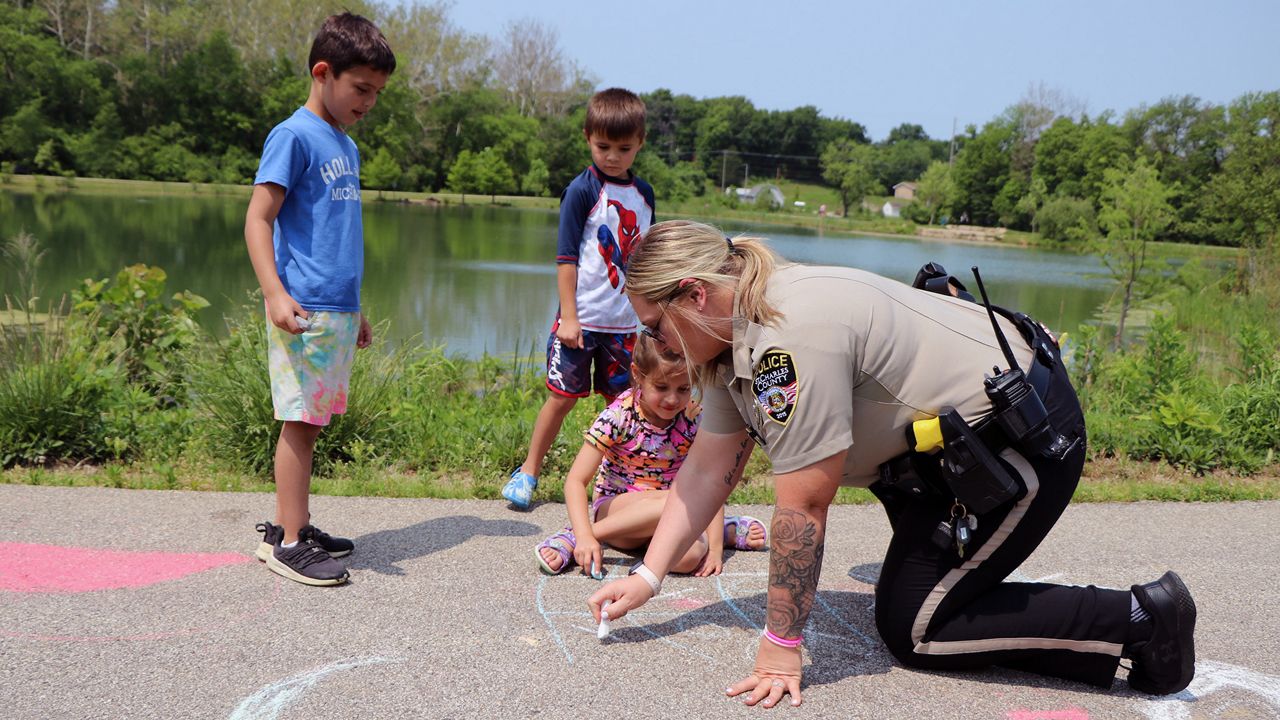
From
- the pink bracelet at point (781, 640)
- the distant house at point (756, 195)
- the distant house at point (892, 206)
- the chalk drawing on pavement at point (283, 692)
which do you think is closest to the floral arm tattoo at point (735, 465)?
the pink bracelet at point (781, 640)

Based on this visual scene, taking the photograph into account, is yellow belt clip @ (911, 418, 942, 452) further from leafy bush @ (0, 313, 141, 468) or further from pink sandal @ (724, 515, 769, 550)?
leafy bush @ (0, 313, 141, 468)

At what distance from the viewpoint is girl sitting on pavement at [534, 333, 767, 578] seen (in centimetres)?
340

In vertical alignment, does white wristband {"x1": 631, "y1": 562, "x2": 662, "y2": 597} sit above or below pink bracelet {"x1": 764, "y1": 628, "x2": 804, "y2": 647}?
above

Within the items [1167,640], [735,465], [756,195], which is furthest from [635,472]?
[756,195]

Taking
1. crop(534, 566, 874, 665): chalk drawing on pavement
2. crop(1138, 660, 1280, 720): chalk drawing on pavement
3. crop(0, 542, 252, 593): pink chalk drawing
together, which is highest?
crop(1138, 660, 1280, 720): chalk drawing on pavement

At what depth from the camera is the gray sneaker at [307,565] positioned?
3.20 meters

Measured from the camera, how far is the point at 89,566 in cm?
328

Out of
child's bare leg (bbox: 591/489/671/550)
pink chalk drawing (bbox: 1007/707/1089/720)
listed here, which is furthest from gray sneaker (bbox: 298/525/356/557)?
pink chalk drawing (bbox: 1007/707/1089/720)

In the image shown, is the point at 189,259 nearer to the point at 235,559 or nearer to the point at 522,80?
the point at 235,559

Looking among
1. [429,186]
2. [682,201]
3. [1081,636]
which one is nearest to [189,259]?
[1081,636]

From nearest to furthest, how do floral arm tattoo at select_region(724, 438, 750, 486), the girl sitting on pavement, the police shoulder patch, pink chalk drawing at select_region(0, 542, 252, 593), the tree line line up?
1. the police shoulder patch
2. floral arm tattoo at select_region(724, 438, 750, 486)
3. pink chalk drawing at select_region(0, 542, 252, 593)
4. the girl sitting on pavement
5. the tree line

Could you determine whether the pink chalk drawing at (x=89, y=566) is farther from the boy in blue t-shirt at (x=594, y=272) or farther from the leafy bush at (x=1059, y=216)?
the leafy bush at (x=1059, y=216)

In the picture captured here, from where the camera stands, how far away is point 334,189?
10.7 ft

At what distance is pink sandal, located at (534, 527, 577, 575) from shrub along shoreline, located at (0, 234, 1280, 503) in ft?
2.80
